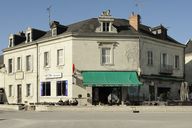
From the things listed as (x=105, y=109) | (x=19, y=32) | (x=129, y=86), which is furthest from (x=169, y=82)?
(x=19, y=32)

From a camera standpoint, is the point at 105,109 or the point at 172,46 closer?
the point at 105,109

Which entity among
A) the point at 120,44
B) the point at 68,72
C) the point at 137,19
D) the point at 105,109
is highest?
the point at 137,19

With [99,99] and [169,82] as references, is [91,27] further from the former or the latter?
[169,82]

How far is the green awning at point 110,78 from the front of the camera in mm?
41162

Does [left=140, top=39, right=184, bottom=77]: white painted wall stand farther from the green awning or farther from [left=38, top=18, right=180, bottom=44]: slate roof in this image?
the green awning

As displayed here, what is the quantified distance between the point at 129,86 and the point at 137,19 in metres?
7.84

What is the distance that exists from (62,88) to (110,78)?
16.8 ft

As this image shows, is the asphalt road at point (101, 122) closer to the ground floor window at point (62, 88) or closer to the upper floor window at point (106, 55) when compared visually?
the ground floor window at point (62, 88)

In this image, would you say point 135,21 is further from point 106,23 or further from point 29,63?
point 29,63

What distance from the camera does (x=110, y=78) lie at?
41844 millimetres

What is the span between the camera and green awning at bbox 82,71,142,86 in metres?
41.2

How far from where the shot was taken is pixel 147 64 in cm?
4444

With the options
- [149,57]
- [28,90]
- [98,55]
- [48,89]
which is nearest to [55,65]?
[48,89]

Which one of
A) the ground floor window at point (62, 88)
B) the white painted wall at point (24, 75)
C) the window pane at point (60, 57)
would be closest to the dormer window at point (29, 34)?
the white painted wall at point (24, 75)
